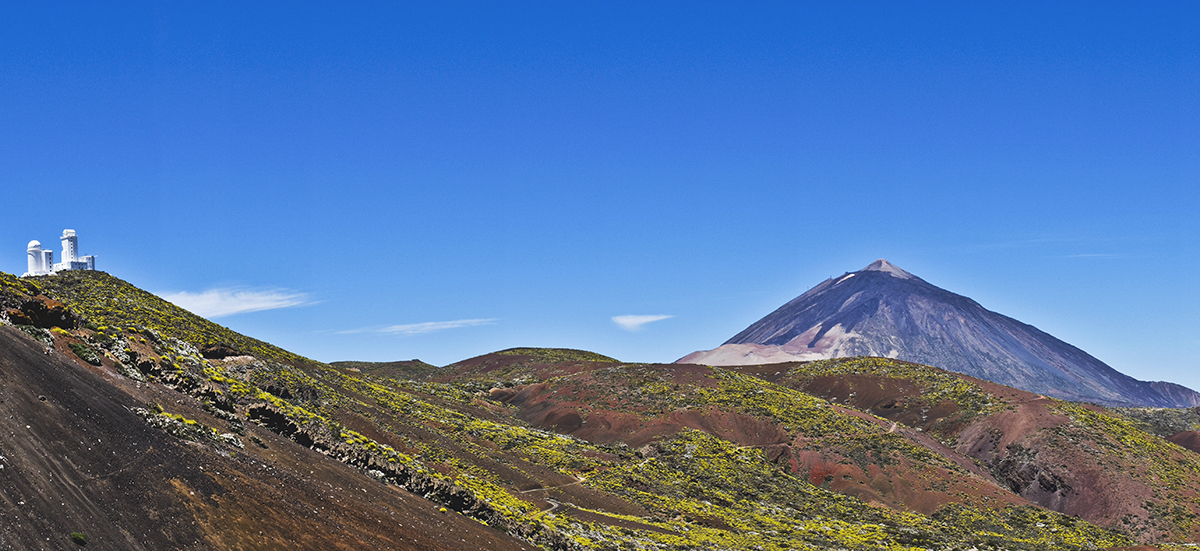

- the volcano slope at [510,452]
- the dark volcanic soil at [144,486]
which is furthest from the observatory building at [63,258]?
the dark volcanic soil at [144,486]

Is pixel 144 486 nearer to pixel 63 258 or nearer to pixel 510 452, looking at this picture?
pixel 510 452

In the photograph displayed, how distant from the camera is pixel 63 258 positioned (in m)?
62.0

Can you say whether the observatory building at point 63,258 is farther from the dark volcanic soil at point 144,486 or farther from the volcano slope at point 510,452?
the dark volcanic soil at point 144,486

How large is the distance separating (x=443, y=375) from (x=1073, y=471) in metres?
A: 69.7

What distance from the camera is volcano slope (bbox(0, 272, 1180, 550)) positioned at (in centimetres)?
1892

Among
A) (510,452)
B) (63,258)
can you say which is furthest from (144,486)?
(63,258)

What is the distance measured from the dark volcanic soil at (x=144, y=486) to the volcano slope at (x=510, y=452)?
2.5 inches

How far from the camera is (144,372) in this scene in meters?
25.7

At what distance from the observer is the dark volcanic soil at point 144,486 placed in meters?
16.6

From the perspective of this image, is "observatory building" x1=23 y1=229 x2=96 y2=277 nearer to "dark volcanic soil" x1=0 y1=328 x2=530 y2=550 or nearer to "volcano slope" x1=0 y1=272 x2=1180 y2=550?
"volcano slope" x1=0 y1=272 x2=1180 y2=550

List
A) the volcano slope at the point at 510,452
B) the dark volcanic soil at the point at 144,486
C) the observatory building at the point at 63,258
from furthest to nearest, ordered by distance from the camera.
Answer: the observatory building at the point at 63,258 → the volcano slope at the point at 510,452 → the dark volcanic soil at the point at 144,486

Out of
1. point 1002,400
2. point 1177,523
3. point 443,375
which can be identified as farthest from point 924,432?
point 443,375

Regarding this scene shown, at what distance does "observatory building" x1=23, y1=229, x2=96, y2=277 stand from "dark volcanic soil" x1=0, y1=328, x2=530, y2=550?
46.3 m

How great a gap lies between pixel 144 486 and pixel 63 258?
53588mm
